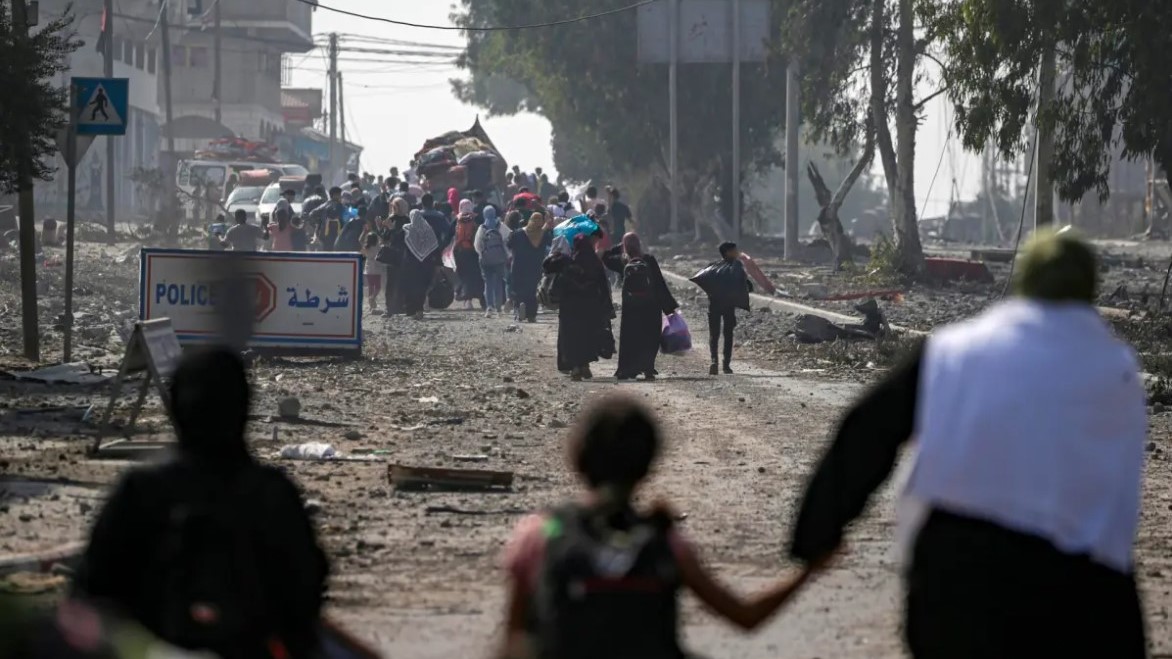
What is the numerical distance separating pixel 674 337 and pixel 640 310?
3.29ft

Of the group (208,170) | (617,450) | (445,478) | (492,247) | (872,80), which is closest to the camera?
(617,450)

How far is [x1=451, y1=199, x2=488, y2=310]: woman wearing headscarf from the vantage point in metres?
29.8

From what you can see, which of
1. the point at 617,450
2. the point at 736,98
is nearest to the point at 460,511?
the point at 617,450

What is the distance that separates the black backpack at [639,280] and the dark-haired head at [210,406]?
47.6ft

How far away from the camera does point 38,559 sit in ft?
26.6

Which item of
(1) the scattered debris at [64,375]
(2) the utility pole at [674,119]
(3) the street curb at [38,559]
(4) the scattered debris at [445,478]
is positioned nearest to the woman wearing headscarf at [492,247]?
(1) the scattered debris at [64,375]

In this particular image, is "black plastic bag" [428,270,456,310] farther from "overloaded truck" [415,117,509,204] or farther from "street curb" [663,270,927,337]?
"overloaded truck" [415,117,509,204]

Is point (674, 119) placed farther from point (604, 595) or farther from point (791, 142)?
point (604, 595)

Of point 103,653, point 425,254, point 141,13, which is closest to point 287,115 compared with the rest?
point 141,13

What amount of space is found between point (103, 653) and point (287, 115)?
124426 millimetres

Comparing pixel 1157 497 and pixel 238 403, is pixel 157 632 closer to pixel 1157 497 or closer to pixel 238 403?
pixel 238 403

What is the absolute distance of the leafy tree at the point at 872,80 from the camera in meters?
37.4

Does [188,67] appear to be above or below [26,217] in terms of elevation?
above

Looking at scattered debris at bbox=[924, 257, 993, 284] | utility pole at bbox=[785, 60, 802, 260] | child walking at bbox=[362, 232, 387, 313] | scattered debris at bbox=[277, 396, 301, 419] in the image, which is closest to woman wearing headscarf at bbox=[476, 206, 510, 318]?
child walking at bbox=[362, 232, 387, 313]
